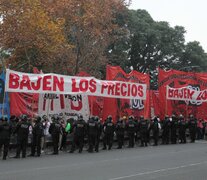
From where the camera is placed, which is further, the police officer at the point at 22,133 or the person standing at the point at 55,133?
the person standing at the point at 55,133

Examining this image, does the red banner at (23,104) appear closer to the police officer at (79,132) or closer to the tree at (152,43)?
the police officer at (79,132)

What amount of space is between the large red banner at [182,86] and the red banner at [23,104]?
32.5 ft

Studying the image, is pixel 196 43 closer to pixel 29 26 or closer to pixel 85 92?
pixel 29 26

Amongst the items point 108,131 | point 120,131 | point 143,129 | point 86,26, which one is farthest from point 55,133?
point 86,26

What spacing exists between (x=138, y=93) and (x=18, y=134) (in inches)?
366

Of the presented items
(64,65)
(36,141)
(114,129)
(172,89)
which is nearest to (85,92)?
(114,129)

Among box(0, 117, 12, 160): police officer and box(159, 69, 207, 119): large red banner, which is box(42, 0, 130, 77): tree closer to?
box(159, 69, 207, 119): large red banner

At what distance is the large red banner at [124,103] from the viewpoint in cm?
2469

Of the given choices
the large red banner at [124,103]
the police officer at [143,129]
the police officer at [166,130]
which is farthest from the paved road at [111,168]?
the police officer at [166,130]

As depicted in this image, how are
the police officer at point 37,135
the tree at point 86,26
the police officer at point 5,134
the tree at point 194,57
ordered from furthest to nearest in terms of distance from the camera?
the tree at point 194,57
the tree at point 86,26
the police officer at point 37,135
the police officer at point 5,134

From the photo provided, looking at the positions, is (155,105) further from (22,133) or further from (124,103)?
(22,133)

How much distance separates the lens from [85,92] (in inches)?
856

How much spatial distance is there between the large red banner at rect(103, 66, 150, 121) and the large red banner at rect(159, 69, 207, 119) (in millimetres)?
1924

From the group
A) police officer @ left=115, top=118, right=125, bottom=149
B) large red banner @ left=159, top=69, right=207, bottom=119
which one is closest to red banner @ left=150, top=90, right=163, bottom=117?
large red banner @ left=159, top=69, right=207, bottom=119
